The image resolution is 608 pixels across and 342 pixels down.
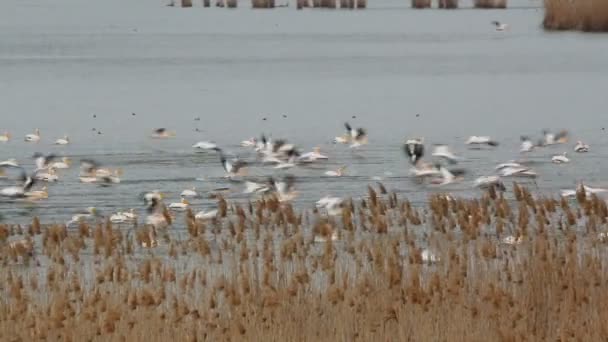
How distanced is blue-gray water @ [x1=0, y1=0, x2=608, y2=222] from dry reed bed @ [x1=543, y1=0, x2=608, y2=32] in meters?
0.52

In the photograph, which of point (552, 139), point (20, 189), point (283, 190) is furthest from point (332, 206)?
point (552, 139)

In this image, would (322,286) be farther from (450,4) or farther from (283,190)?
(450,4)

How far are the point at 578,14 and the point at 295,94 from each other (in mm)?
20170

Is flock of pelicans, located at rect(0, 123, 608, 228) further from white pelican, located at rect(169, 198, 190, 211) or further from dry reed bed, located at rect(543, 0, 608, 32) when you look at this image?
dry reed bed, located at rect(543, 0, 608, 32)

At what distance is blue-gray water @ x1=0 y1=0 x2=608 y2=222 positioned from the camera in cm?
2177

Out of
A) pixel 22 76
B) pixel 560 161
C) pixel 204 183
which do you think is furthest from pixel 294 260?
pixel 22 76

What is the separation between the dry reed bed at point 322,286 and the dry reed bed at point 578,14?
40268 millimetres

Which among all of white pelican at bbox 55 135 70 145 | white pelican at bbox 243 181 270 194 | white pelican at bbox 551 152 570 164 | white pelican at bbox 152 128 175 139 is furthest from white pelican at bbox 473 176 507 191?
white pelican at bbox 152 128 175 139

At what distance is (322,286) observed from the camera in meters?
11.5

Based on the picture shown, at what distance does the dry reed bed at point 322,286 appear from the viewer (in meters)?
10.1

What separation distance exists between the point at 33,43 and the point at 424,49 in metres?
14.2

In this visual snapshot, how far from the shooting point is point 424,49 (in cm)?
5194

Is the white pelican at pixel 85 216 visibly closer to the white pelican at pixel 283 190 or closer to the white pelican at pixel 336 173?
the white pelican at pixel 283 190

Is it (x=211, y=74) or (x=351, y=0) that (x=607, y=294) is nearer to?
(x=211, y=74)
